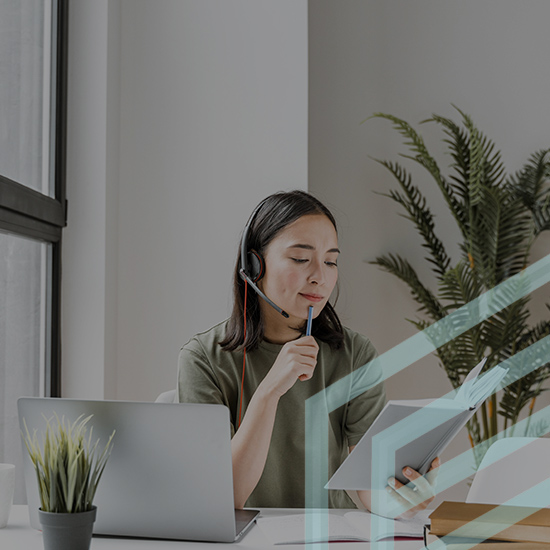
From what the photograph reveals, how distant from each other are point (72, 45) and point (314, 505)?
1.58 m

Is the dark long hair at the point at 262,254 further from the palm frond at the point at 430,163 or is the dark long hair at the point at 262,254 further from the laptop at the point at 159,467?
the palm frond at the point at 430,163

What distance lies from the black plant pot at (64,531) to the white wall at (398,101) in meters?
1.87

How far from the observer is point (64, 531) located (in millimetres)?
845

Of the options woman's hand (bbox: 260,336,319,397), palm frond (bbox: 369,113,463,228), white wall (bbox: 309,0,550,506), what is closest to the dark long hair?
woman's hand (bbox: 260,336,319,397)

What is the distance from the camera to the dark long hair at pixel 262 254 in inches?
56.0

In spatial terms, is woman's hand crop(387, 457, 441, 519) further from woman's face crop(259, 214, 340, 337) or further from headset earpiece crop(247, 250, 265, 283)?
headset earpiece crop(247, 250, 265, 283)

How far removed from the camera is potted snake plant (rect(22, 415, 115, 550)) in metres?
0.85

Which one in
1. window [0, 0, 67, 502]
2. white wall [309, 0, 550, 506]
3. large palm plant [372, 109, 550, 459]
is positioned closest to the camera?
window [0, 0, 67, 502]

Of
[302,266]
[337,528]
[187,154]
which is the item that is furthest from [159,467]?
[187,154]

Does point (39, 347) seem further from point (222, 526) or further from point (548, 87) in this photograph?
point (548, 87)

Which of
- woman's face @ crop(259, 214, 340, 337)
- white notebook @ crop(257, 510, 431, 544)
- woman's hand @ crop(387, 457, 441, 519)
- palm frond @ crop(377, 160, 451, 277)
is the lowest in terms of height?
white notebook @ crop(257, 510, 431, 544)

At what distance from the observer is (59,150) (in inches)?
78.2

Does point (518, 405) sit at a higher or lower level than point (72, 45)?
lower

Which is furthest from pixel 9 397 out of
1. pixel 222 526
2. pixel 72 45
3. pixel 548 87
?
pixel 548 87
